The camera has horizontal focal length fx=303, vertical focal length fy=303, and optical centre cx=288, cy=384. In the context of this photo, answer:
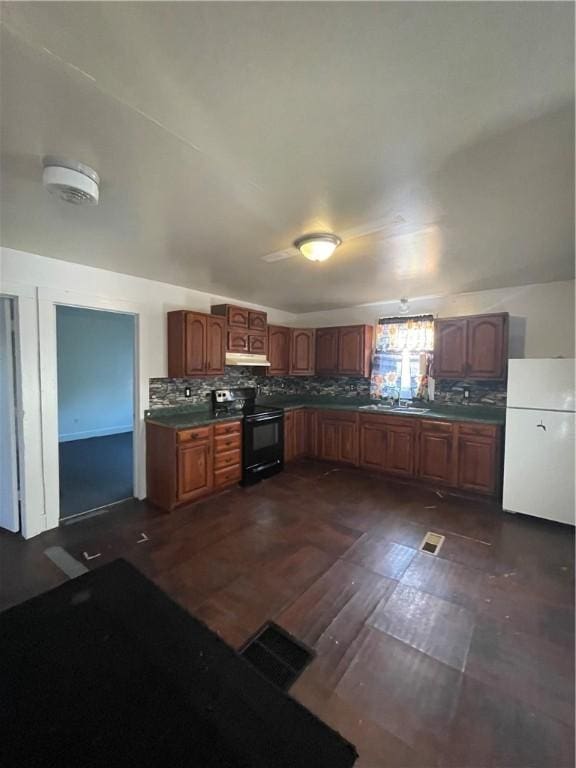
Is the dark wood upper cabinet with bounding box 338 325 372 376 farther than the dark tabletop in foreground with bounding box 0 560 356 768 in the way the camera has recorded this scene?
Yes

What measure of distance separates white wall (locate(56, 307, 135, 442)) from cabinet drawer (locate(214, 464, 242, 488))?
3264mm

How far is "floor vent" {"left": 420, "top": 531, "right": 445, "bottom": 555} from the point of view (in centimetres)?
251

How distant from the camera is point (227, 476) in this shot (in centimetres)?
370

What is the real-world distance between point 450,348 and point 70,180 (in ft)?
13.0

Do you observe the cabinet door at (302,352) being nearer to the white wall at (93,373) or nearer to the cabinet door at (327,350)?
the cabinet door at (327,350)

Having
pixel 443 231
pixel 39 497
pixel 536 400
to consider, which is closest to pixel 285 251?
pixel 443 231

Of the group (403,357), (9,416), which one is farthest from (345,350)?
(9,416)

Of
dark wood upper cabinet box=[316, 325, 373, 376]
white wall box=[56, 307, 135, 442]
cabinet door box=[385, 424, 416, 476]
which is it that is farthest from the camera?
white wall box=[56, 307, 135, 442]

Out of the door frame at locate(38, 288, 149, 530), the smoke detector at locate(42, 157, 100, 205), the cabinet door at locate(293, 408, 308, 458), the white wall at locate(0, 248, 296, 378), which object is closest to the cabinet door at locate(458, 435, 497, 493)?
the cabinet door at locate(293, 408, 308, 458)

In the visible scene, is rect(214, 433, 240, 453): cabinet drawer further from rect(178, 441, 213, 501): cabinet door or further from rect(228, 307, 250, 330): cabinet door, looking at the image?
rect(228, 307, 250, 330): cabinet door

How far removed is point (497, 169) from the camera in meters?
1.46

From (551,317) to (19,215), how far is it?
16.5 ft

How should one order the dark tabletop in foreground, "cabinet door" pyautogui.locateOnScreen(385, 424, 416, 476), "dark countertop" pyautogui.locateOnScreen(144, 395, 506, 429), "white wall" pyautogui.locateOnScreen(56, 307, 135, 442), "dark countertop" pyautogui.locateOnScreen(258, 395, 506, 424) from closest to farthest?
1. the dark tabletop in foreground
2. "dark countertop" pyautogui.locateOnScreen(144, 395, 506, 429)
3. "dark countertop" pyautogui.locateOnScreen(258, 395, 506, 424)
4. "cabinet door" pyautogui.locateOnScreen(385, 424, 416, 476)
5. "white wall" pyautogui.locateOnScreen(56, 307, 135, 442)

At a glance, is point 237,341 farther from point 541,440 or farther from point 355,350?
point 541,440
